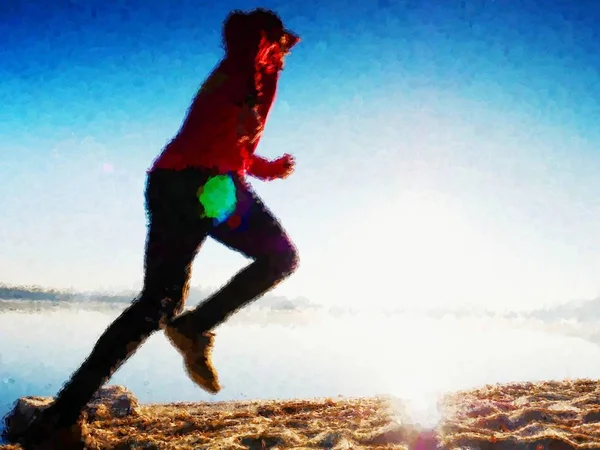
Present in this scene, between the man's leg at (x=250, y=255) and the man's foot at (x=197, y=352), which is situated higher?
the man's leg at (x=250, y=255)

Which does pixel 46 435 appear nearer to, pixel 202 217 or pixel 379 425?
pixel 202 217

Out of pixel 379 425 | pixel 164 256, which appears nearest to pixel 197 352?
pixel 164 256

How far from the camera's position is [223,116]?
101 inches

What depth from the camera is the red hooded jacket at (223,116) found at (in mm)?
2576

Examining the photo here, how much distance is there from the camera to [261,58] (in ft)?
8.73

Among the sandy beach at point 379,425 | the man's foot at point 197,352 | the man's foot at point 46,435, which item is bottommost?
the sandy beach at point 379,425

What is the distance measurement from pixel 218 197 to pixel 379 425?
8.87ft

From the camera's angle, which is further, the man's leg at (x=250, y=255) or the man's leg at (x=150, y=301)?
the man's leg at (x=250, y=255)

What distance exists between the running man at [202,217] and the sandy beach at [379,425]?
495 mm

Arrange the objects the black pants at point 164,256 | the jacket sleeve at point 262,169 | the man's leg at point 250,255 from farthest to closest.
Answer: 1. the jacket sleeve at point 262,169
2. the man's leg at point 250,255
3. the black pants at point 164,256

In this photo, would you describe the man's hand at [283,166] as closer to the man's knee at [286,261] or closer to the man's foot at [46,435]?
the man's knee at [286,261]

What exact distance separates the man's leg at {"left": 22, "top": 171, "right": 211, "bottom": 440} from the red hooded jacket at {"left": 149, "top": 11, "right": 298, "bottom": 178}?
0.83 feet

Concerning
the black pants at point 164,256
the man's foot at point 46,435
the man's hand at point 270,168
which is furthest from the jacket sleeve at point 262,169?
the man's foot at point 46,435

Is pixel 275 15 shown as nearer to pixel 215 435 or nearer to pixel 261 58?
pixel 261 58
